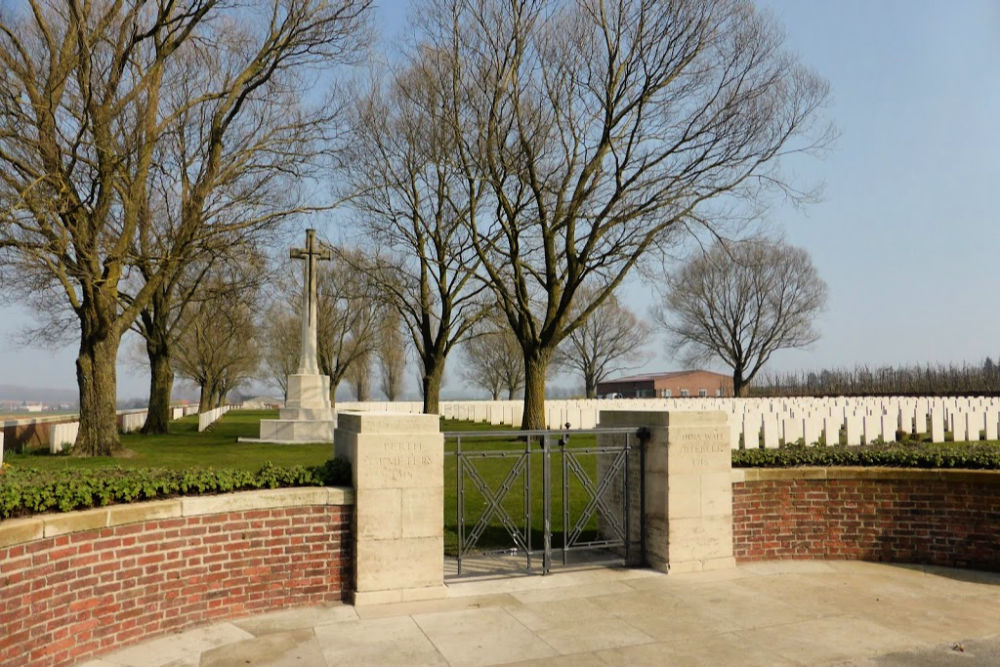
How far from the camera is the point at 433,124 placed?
18.8 m

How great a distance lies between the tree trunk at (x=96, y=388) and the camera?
53.4 ft

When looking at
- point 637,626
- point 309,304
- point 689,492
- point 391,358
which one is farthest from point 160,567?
point 391,358

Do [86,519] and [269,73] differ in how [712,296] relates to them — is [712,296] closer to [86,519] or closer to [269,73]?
[269,73]

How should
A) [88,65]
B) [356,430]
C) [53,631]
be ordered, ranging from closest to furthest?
[53,631] < [356,430] < [88,65]

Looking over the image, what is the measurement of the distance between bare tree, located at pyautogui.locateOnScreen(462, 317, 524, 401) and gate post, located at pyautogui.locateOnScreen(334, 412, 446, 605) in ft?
152

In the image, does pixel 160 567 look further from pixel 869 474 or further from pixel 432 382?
pixel 432 382

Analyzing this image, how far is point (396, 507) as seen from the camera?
6246 mm

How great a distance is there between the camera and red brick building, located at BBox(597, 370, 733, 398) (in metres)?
73.4

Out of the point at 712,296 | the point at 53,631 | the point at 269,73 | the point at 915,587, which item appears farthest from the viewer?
the point at 712,296

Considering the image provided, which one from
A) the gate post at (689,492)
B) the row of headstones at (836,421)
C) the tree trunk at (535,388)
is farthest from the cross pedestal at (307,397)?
the gate post at (689,492)

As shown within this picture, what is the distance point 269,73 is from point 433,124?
13.4 feet

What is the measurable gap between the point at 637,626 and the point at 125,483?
395 centimetres

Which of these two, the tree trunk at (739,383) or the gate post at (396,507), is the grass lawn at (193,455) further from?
the tree trunk at (739,383)

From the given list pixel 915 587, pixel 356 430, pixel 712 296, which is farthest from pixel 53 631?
pixel 712 296
